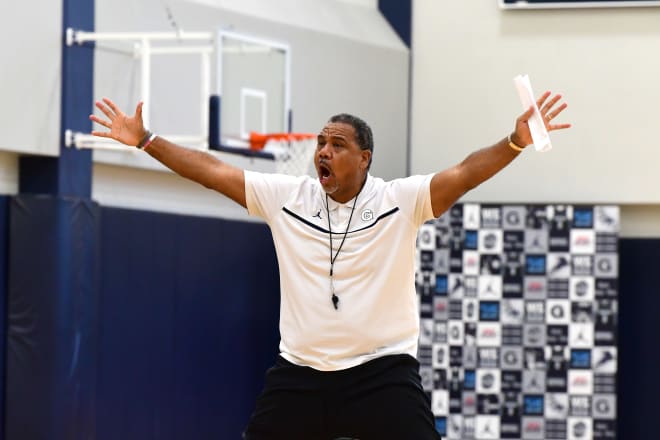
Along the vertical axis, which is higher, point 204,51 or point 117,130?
point 204,51

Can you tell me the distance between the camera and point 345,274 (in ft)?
18.3

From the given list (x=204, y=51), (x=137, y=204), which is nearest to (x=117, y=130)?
(x=204, y=51)

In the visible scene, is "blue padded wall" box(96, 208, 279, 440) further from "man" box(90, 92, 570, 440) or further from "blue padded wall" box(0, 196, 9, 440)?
"man" box(90, 92, 570, 440)

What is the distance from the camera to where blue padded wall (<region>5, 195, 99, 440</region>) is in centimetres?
1044

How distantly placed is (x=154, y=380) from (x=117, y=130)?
6.82 metres

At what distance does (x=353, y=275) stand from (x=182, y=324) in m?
7.20

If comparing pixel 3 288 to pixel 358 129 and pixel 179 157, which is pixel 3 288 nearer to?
pixel 179 157

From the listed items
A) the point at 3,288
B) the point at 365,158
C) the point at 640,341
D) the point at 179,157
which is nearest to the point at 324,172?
the point at 365,158

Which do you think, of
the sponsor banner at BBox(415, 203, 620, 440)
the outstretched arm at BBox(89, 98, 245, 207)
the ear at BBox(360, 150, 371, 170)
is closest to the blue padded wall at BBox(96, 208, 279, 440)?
the sponsor banner at BBox(415, 203, 620, 440)

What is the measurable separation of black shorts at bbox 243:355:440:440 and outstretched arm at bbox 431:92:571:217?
792mm

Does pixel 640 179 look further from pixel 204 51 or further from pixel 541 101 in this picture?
pixel 541 101

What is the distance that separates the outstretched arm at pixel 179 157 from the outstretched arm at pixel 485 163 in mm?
955

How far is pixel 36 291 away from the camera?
10484 mm

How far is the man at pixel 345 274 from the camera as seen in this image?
5465mm
